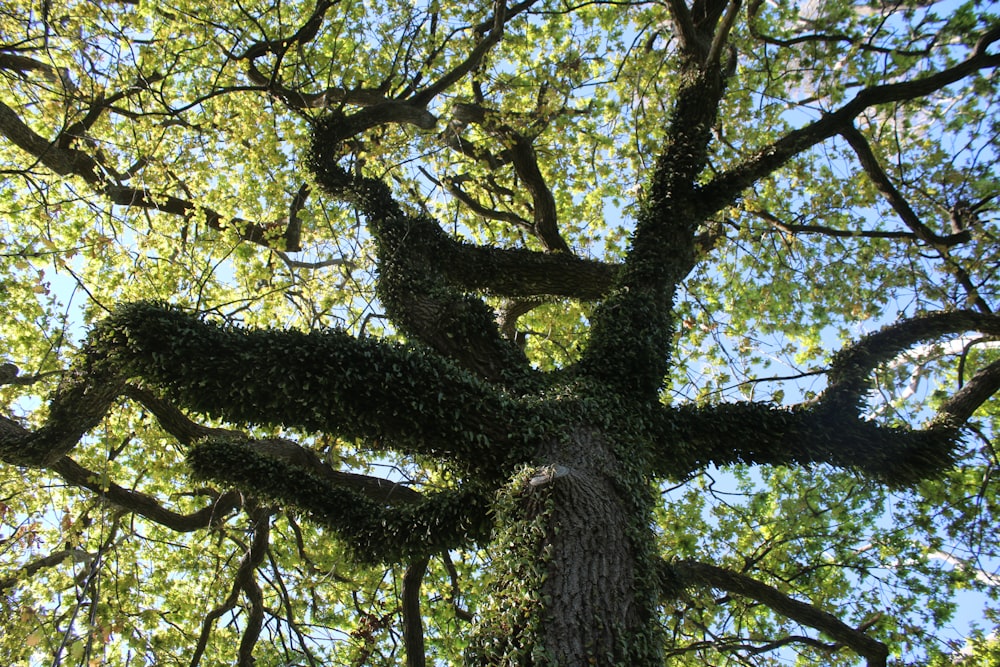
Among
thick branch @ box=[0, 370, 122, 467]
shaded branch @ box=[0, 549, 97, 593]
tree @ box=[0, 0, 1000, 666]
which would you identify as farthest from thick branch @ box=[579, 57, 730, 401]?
shaded branch @ box=[0, 549, 97, 593]

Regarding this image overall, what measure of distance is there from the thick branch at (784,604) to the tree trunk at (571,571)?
4.57ft

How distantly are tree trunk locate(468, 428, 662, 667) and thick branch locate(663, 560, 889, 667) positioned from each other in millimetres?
1394

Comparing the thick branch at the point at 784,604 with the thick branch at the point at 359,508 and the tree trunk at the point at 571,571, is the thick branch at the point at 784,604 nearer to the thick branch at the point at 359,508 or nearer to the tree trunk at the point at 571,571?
the tree trunk at the point at 571,571

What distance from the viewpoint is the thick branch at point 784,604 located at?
4.88m

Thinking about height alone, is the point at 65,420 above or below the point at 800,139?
below

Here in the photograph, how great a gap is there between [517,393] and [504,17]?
149 inches

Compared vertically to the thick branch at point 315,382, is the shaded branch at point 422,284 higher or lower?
higher

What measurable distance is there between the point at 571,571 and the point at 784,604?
2621 millimetres

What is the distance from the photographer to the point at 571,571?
11.2 ft

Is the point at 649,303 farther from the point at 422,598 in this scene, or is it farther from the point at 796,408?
the point at 422,598

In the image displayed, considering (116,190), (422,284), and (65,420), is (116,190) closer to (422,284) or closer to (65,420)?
(65,420)

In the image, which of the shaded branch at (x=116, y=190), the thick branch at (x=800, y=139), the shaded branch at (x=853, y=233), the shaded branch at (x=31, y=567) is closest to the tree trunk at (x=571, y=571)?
the thick branch at (x=800, y=139)

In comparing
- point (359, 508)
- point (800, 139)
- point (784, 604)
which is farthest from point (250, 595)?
point (800, 139)

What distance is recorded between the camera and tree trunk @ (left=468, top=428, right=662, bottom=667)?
318cm
